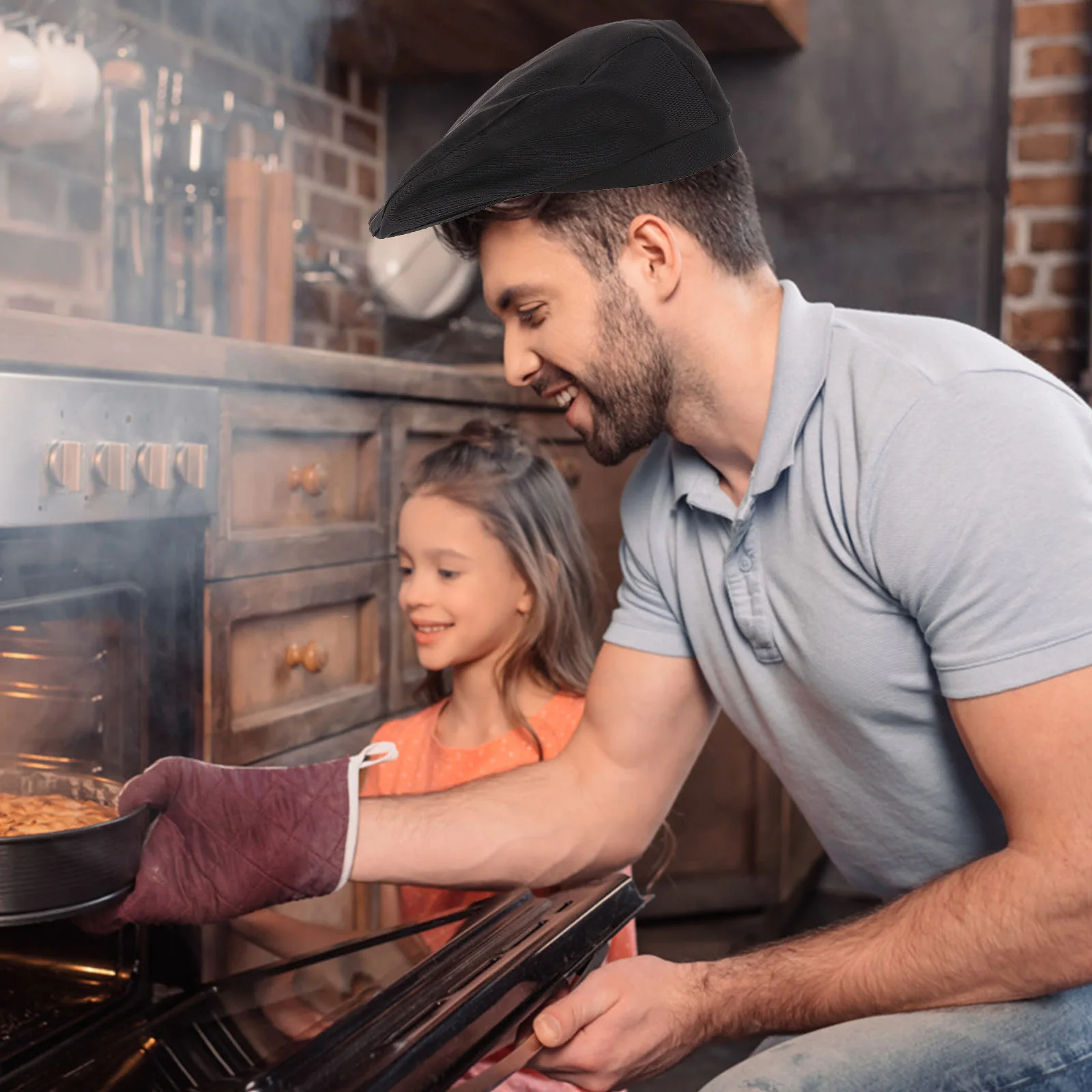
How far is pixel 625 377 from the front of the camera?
1155 mm

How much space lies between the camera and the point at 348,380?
1558 mm

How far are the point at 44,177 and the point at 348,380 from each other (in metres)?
0.62

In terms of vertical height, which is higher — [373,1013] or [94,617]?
[94,617]

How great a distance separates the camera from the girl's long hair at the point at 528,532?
5.13 feet

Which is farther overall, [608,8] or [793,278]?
[793,278]

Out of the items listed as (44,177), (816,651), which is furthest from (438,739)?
(44,177)

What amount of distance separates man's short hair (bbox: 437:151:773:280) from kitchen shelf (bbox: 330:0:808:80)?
127cm

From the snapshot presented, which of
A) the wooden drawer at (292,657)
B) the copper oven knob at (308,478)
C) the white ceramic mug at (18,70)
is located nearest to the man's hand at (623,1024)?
the wooden drawer at (292,657)

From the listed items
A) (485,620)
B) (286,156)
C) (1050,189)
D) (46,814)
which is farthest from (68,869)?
(1050,189)

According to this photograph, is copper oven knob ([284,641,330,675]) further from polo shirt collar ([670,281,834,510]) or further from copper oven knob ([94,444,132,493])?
polo shirt collar ([670,281,834,510])

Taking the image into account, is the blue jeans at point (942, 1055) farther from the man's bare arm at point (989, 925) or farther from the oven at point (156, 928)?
the oven at point (156, 928)

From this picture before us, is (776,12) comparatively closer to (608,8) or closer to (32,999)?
(608,8)

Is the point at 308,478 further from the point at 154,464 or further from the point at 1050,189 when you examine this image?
the point at 1050,189

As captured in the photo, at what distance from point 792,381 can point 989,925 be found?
0.48 m
